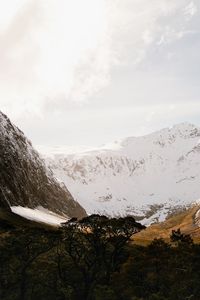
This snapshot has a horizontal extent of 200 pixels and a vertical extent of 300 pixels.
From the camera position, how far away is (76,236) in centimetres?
9662

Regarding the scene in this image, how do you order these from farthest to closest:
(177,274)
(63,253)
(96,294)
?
(63,253) < (177,274) < (96,294)

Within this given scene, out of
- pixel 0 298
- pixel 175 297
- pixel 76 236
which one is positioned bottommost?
pixel 0 298

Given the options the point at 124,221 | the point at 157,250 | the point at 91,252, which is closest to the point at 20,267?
the point at 91,252

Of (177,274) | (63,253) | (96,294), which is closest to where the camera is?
(96,294)

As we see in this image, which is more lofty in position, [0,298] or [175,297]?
[175,297]

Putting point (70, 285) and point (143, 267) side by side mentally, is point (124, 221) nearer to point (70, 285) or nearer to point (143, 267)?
point (143, 267)

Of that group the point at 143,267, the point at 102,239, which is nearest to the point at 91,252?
the point at 102,239

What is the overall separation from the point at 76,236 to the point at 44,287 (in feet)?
36.1

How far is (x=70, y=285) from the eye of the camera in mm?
91812

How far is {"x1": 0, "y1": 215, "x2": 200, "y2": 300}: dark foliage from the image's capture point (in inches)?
3519

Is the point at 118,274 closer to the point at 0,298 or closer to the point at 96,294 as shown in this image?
the point at 96,294

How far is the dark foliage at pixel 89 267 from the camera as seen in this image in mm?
89375

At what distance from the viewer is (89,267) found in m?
91.2

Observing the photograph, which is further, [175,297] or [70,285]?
[70,285]
